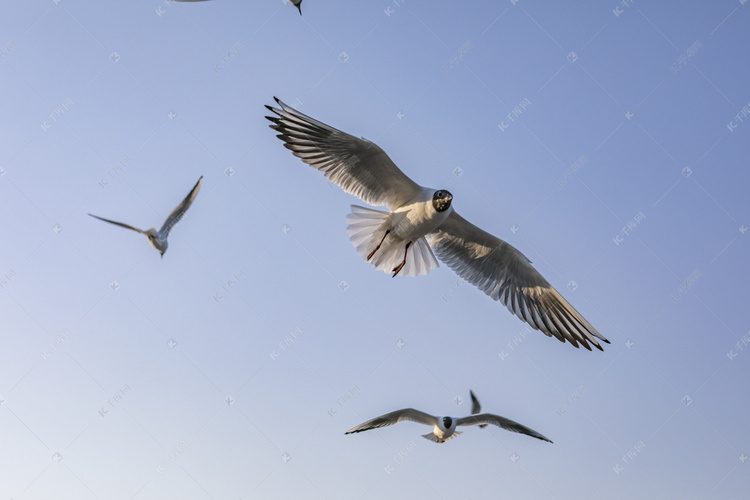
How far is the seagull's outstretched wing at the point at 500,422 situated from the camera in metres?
9.80

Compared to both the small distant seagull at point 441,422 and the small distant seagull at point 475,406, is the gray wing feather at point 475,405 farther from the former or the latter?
the small distant seagull at point 441,422

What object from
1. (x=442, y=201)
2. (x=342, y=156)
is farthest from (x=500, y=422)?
(x=342, y=156)

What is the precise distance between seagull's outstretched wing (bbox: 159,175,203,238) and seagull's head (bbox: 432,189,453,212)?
3879 mm

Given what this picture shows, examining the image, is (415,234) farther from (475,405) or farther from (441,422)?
(475,405)

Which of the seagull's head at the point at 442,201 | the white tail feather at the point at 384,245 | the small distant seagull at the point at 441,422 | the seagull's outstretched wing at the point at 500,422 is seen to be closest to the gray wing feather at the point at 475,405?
the small distant seagull at the point at 441,422

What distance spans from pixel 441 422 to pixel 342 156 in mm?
5266

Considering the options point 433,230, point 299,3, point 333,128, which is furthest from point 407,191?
point 299,3

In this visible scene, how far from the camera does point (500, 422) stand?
9914mm

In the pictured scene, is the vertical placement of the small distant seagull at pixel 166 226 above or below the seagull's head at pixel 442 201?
below

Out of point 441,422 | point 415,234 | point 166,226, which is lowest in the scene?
point 166,226

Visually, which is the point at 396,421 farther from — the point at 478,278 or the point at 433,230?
the point at 433,230

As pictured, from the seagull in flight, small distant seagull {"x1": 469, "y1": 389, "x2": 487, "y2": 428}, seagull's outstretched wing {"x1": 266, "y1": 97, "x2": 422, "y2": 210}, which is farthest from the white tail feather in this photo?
small distant seagull {"x1": 469, "y1": 389, "x2": 487, "y2": 428}

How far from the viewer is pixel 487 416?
33.0 feet

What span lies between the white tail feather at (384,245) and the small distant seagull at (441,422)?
3.17 meters
